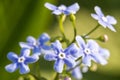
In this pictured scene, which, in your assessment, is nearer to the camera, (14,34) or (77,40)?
(77,40)

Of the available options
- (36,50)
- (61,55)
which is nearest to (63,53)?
(61,55)

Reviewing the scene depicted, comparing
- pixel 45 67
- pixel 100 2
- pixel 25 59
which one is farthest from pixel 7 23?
pixel 100 2

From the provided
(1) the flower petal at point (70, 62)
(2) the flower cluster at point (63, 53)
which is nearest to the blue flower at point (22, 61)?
(2) the flower cluster at point (63, 53)

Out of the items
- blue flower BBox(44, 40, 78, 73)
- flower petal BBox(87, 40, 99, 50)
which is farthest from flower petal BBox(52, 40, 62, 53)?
flower petal BBox(87, 40, 99, 50)

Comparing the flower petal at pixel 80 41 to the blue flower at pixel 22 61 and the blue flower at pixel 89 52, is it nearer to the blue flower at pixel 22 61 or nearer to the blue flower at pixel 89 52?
the blue flower at pixel 89 52

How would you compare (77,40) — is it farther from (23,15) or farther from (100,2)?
(100,2)

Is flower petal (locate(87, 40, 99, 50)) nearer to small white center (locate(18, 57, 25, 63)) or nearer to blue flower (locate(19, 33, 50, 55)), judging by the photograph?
blue flower (locate(19, 33, 50, 55))
